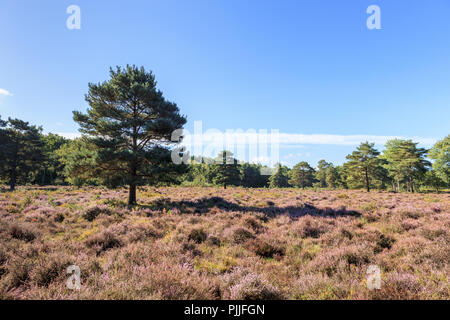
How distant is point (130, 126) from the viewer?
13.8 meters

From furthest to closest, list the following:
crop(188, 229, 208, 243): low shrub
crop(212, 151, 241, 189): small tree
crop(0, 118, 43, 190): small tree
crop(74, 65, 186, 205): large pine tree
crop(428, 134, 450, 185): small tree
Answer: crop(212, 151, 241, 189): small tree
crop(428, 134, 450, 185): small tree
crop(0, 118, 43, 190): small tree
crop(74, 65, 186, 205): large pine tree
crop(188, 229, 208, 243): low shrub

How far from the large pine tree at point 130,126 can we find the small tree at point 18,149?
31.5 metres

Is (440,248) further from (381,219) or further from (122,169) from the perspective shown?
(122,169)

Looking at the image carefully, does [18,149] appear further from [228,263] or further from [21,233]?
[228,263]

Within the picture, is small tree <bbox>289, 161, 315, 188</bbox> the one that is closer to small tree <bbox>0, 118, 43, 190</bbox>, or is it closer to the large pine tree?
the large pine tree

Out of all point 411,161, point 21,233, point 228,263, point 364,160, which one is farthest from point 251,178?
point 21,233

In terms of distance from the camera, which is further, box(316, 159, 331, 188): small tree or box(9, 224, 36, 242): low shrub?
box(316, 159, 331, 188): small tree

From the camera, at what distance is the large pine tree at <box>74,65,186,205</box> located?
43.4 ft

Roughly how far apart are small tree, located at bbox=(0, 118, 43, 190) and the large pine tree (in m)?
31.5

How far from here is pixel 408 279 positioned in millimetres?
3166

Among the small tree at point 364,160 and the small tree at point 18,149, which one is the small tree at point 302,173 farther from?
the small tree at point 18,149

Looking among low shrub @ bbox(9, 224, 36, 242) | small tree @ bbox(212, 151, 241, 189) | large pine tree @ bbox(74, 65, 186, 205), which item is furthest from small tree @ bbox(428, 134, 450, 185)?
low shrub @ bbox(9, 224, 36, 242)

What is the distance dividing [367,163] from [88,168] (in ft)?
149

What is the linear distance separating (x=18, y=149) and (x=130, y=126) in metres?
35.2
